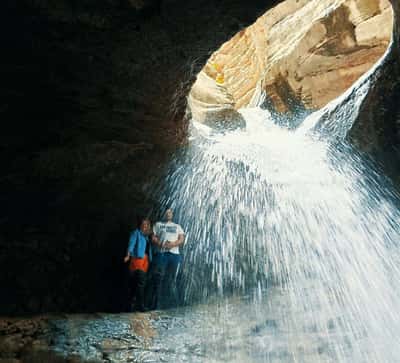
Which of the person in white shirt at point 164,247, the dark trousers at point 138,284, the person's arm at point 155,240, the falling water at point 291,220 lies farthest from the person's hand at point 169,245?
the falling water at point 291,220

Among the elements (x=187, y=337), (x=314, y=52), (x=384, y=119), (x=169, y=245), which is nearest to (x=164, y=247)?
(x=169, y=245)

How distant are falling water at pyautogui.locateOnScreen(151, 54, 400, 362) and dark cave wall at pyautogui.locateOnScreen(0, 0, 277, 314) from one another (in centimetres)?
112

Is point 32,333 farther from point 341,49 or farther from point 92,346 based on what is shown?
point 341,49

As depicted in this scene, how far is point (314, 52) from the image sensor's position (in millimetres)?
14305

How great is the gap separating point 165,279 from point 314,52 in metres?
10.6

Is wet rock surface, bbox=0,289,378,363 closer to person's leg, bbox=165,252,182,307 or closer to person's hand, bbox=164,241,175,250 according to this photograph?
person's hand, bbox=164,241,175,250

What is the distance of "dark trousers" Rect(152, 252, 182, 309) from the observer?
6.18m

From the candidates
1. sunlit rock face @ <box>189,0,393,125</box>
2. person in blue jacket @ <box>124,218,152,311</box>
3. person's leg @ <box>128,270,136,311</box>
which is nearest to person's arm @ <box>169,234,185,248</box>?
person in blue jacket @ <box>124,218,152,311</box>

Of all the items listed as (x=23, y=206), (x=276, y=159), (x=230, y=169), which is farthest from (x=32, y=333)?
(x=276, y=159)

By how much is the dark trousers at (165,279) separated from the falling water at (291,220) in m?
0.27

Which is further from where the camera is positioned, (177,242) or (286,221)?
(286,221)

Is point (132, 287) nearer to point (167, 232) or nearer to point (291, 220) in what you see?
point (167, 232)

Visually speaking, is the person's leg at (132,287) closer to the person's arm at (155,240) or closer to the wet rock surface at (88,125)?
the person's arm at (155,240)

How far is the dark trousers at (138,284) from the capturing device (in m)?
5.85
